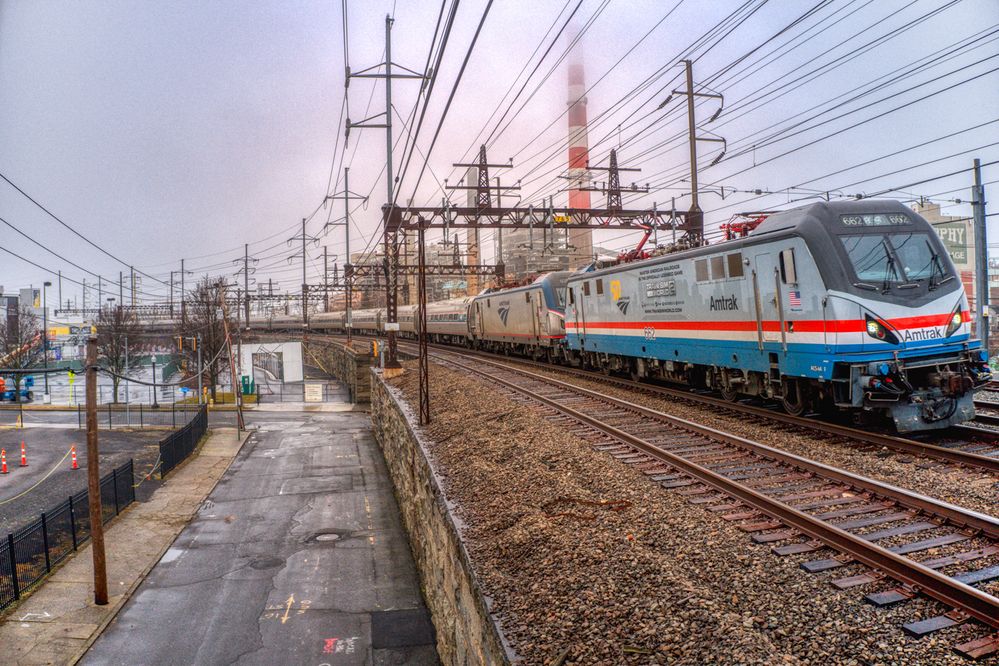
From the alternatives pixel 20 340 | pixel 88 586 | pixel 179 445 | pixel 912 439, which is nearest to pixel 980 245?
pixel 912 439

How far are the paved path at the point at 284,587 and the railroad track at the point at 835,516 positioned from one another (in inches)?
224

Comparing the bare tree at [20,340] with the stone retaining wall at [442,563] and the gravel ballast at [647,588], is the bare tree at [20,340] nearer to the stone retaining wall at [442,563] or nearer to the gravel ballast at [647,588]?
the stone retaining wall at [442,563]

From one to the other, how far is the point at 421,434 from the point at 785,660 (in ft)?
35.5

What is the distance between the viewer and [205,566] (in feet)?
50.9

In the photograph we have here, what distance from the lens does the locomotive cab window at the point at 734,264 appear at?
11959 millimetres

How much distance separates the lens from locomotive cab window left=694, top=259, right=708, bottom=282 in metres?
13.1

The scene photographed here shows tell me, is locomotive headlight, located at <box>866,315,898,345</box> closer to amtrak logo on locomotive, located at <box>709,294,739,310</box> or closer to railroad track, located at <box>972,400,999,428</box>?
railroad track, located at <box>972,400,999,428</box>

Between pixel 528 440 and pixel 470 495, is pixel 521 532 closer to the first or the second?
pixel 470 495

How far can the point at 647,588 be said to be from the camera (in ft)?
17.1

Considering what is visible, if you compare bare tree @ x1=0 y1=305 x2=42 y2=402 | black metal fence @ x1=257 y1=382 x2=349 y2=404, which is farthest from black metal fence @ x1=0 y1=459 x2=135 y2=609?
bare tree @ x1=0 y1=305 x2=42 y2=402

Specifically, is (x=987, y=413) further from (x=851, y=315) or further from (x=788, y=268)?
(x=788, y=268)

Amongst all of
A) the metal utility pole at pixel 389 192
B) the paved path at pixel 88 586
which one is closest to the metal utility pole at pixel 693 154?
the metal utility pole at pixel 389 192

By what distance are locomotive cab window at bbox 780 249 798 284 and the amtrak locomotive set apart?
2cm

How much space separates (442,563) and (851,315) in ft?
22.8
